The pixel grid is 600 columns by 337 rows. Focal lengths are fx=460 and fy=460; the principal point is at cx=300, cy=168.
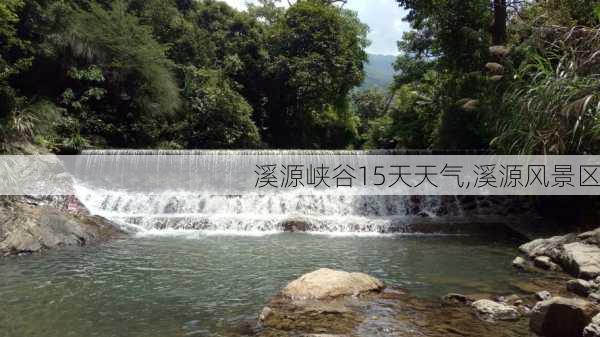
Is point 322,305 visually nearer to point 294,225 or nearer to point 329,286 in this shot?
point 329,286

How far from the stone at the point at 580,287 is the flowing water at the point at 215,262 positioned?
26.5 inches

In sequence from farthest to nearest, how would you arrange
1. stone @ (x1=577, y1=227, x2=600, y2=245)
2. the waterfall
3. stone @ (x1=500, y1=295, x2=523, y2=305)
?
the waterfall → stone @ (x1=577, y1=227, x2=600, y2=245) → stone @ (x1=500, y1=295, x2=523, y2=305)

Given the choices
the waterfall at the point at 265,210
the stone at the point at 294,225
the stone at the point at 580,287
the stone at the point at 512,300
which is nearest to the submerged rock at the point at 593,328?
the stone at the point at 512,300

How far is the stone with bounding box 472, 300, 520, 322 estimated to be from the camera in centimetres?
446

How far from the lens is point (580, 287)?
536 cm

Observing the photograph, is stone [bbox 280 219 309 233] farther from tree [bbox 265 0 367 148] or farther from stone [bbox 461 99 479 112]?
tree [bbox 265 0 367 148]

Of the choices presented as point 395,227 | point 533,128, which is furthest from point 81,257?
point 533,128

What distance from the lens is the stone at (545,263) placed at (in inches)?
263

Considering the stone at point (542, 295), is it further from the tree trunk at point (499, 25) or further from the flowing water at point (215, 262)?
the tree trunk at point (499, 25)

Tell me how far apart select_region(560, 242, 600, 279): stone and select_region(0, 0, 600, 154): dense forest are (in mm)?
1568

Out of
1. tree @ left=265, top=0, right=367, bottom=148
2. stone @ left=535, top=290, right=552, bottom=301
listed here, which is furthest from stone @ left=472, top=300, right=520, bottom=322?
tree @ left=265, top=0, right=367, bottom=148

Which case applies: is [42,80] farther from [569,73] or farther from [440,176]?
[569,73]

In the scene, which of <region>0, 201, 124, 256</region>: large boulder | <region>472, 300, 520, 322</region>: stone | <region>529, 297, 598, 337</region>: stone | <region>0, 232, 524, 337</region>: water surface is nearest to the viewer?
<region>529, 297, 598, 337</region>: stone

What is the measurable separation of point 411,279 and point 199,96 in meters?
15.6
